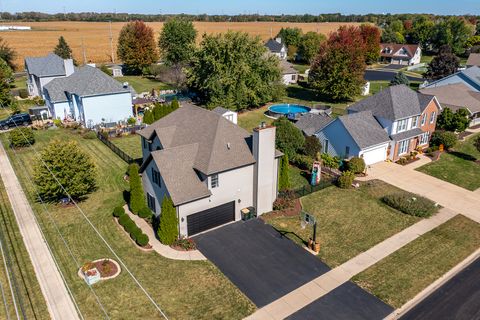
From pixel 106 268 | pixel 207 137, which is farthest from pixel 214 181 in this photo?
pixel 106 268

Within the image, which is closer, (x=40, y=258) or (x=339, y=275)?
(x=339, y=275)

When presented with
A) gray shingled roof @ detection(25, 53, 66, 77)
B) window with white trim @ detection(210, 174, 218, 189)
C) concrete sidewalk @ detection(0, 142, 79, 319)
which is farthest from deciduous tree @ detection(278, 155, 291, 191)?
gray shingled roof @ detection(25, 53, 66, 77)

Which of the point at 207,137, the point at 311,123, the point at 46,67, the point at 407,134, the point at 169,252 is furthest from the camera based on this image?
the point at 46,67

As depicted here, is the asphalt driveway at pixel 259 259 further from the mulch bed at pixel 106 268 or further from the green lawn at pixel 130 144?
the green lawn at pixel 130 144

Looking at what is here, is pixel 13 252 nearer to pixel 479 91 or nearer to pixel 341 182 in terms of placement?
pixel 341 182


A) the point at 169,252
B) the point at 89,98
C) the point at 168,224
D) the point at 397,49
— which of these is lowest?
the point at 169,252

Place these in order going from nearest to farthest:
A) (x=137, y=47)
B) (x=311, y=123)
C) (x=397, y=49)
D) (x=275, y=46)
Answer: (x=311, y=123) < (x=137, y=47) < (x=397, y=49) < (x=275, y=46)

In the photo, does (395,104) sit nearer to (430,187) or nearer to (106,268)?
(430,187)

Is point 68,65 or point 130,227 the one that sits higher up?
point 68,65
